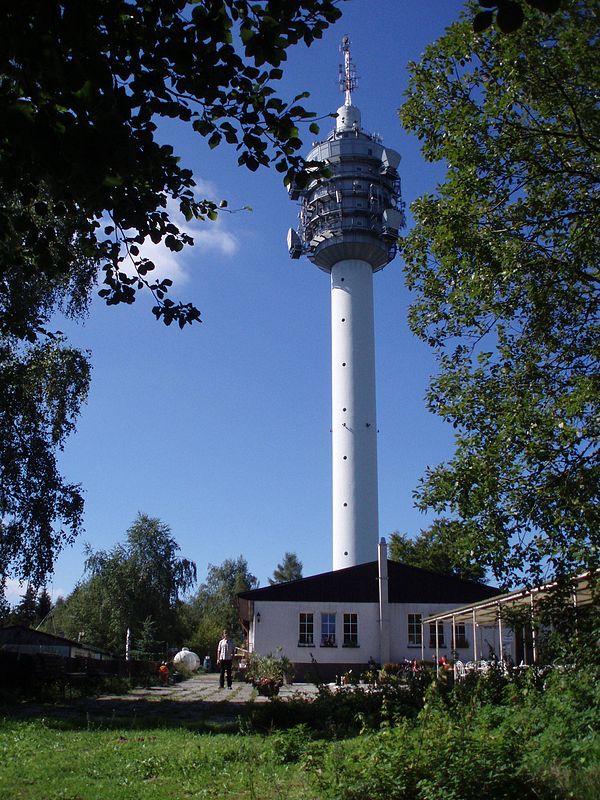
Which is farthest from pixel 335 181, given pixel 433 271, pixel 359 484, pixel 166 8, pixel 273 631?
pixel 166 8

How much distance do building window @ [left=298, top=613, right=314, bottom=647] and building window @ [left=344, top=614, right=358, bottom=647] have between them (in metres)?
1.44

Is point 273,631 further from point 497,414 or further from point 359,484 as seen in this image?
point 497,414

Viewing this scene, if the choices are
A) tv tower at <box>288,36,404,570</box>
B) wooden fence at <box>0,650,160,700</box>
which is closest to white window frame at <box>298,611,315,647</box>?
tv tower at <box>288,36,404,570</box>

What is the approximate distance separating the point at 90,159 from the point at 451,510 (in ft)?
21.4

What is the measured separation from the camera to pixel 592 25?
8531 mm

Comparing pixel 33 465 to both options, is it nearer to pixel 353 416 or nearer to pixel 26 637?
pixel 26 637

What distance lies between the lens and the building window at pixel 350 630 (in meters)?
33.7

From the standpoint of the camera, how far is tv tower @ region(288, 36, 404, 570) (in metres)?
44.2

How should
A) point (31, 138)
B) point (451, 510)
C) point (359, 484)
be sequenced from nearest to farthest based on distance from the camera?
point (31, 138)
point (451, 510)
point (359, 484)

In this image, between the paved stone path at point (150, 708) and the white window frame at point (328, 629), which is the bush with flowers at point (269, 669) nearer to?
the paved stone path at point (150, 708)

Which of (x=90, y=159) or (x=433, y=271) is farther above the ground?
(x=433, y=271)

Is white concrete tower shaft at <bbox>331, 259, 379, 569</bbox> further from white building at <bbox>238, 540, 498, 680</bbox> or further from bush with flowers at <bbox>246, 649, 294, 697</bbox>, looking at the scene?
bush with flowers at <bbox>246, 649, 294, 697</bbox>

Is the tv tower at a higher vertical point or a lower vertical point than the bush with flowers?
higher

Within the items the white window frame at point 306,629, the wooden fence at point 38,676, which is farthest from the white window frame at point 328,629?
the wooden fence at point 38,676
